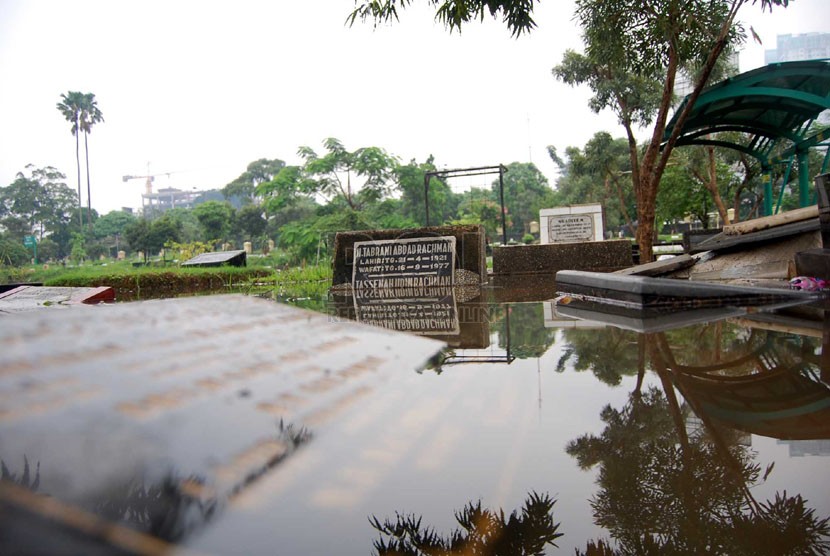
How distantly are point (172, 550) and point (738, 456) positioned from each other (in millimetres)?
1550

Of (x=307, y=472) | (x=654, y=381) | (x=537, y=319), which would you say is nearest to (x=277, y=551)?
(x=307, y=472)

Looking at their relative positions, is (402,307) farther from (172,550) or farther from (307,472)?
(172,550)

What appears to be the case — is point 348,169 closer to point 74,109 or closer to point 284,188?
point 284,188

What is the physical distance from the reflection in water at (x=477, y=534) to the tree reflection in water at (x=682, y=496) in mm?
120

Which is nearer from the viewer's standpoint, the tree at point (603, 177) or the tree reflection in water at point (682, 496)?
the tree reflection in water at point (682, 496)

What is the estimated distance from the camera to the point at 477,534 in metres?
1.29

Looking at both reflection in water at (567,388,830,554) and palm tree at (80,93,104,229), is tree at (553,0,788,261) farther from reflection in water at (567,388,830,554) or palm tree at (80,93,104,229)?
palm tree at (80,93,104,229)

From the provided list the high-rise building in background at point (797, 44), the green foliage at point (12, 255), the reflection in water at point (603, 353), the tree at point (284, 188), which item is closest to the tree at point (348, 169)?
the tree at point (284, 188)

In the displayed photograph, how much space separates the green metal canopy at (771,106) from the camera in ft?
39.1

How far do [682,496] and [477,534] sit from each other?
0.56m

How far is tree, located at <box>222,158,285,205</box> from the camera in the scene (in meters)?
74.1

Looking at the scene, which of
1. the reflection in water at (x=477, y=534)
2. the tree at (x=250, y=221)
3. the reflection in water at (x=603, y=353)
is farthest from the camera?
the tree at (x=250, y=221)

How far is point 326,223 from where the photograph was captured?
2878 centimetres

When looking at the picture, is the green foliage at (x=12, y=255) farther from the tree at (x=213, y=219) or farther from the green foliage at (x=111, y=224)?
the green foliage at (x=111, y=224)
